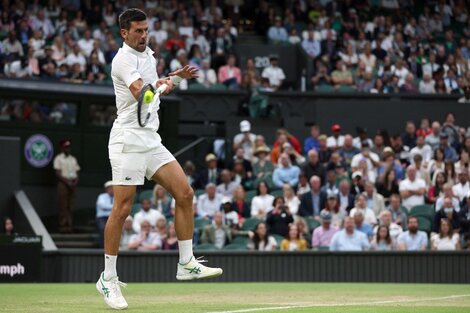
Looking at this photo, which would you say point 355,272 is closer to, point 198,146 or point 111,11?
point 198,146

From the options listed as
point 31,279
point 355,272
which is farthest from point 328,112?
point 31,279

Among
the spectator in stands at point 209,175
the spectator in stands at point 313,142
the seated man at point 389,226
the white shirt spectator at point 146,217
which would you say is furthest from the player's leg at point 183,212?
the spectator in stands at point 313,142

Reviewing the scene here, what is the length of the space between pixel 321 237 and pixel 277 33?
11644 mm

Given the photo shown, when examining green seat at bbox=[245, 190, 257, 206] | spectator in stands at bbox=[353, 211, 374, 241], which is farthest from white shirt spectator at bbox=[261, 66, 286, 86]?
spectator in stands at bbox=[353, 211, 374, 241]

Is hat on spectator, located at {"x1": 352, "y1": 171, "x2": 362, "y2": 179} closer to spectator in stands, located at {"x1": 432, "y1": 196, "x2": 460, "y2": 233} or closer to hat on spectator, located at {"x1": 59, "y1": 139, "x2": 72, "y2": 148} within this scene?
spectator in stands, located at {"x1": 432, "y1": 196, "x2": 460, "y2": 233}

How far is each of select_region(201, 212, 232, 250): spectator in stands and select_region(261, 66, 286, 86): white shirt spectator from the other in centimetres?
849

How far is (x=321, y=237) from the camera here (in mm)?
18938

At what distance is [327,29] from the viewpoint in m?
29.2

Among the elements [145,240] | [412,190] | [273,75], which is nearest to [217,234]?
[145,240]

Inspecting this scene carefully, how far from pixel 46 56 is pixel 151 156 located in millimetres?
15428

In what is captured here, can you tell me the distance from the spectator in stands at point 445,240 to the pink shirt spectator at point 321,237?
1.66 m

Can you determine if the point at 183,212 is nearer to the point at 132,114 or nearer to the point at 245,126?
the point at 132,114

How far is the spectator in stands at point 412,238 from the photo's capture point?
733 inches

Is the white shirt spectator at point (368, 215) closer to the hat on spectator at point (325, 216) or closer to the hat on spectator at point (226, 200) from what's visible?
the hat on spectator at point (325, 216)
